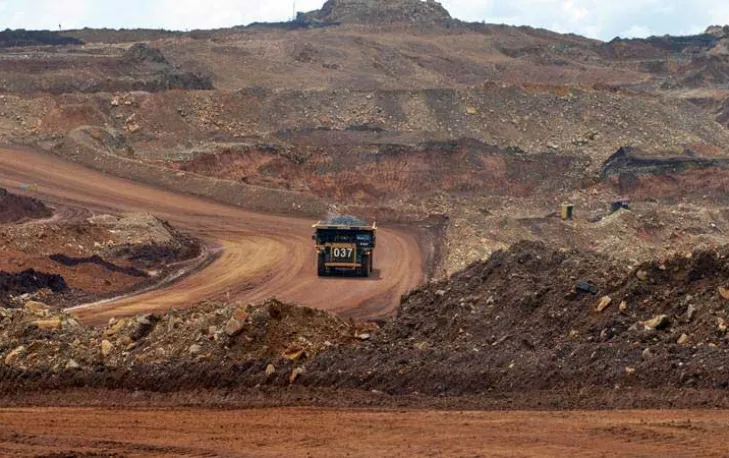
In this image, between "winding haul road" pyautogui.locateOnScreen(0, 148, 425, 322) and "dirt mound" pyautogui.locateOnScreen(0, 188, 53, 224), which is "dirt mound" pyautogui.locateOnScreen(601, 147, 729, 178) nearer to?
"winding haul road" pyautogui.locateOnScreen(0, 148, 425, 322)

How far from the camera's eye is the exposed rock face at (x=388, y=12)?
433 feet

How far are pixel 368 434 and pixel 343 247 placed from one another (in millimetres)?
17938

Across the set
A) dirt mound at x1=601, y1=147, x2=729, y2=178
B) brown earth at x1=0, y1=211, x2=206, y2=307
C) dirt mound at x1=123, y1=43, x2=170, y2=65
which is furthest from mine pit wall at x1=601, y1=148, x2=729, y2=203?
dirt mound at x1=123, y1=43, x2=170, y2=65

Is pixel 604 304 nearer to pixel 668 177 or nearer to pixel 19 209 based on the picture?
pixel 19 209

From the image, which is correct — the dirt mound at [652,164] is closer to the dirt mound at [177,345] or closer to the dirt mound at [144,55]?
the dirt mound at [144,55]

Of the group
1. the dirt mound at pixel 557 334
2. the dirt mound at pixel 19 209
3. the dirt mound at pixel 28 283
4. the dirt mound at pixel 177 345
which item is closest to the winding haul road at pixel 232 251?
the dirt mound at pixel 28 283

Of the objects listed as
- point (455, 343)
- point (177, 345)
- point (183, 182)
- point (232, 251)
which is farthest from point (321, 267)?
point (183, 182)

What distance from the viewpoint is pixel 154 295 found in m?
29.8

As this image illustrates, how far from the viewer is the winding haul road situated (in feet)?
95.7

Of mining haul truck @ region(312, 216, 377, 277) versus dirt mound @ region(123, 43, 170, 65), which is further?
dirt mound @ region(123, 43, 170, 65)

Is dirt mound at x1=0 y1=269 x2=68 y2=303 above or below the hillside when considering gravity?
below

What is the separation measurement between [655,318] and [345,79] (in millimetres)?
71401

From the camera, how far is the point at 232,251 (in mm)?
36656

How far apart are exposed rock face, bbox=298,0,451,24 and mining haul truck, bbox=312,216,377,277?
330 ft
